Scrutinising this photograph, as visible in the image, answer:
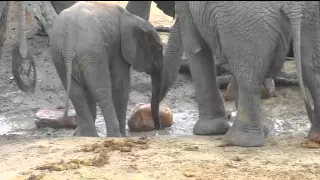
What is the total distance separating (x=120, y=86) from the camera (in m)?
5.39

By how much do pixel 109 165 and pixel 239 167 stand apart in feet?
2.30

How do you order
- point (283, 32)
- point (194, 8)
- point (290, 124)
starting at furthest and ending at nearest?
point (290, 124) < point (194, 8) < point (283, 32)

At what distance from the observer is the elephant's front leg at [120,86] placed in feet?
17.5

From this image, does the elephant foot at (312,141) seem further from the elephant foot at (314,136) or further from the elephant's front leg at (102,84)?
the elephant's front leg at (102,84)

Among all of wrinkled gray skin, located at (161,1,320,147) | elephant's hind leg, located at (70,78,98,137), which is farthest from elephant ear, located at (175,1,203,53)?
elephant's hind leg, located at (70,78,98,137)

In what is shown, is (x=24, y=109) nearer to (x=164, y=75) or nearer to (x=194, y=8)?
(x=164, y=75)

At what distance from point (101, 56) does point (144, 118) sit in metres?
0.96

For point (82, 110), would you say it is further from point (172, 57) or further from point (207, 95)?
point (207, 95)

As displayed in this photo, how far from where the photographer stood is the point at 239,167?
12.2 feet

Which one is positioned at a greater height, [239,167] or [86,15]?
[86,15]

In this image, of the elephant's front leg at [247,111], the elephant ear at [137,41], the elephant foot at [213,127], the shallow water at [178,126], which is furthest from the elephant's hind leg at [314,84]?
the elephant ear at [137,41]

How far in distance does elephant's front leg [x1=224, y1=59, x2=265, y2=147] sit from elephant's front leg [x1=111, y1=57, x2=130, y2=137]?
1.24 metres

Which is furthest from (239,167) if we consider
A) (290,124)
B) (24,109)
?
(24,109)

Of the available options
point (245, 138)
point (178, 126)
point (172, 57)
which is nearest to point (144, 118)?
point (178, 126)
